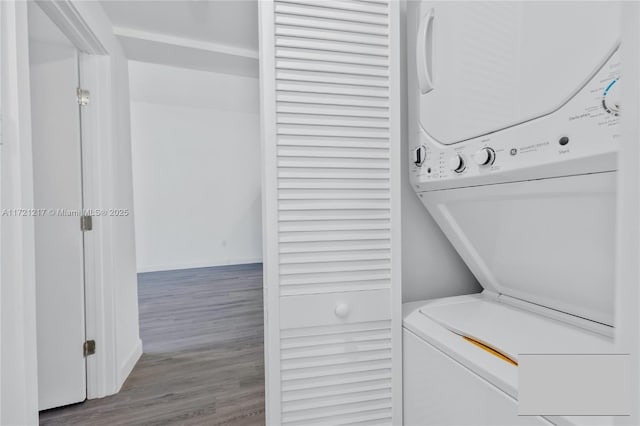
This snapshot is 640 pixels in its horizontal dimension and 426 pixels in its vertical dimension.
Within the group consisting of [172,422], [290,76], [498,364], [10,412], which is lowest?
[172,422]

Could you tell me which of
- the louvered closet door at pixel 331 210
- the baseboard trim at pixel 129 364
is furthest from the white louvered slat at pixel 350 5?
the baseboard trim at pixel 129 364

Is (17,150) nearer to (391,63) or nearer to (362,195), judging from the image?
(362,195)

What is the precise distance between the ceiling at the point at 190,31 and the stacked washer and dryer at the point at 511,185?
1.57 metres

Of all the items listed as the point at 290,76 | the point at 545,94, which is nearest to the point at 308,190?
the point at 290,76

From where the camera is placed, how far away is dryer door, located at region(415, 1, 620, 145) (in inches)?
23.8

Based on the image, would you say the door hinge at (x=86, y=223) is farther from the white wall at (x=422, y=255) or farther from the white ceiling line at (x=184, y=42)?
the white wall at (x=422, y=255)

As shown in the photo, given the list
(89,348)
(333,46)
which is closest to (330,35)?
(333,46)

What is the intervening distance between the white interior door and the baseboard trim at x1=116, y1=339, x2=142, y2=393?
8.0 inches

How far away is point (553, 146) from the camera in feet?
2.20

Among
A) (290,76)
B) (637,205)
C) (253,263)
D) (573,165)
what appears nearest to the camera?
(637,205)

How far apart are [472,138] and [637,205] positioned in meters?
0.69

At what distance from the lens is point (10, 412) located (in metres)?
1.16

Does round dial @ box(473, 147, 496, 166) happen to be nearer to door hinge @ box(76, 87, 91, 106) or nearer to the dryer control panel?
the dryer control panel

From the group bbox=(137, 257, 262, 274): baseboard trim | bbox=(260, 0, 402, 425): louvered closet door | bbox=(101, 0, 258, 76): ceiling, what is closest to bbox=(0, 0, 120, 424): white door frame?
bbox=(101, 0, 258, 76): ceiling
